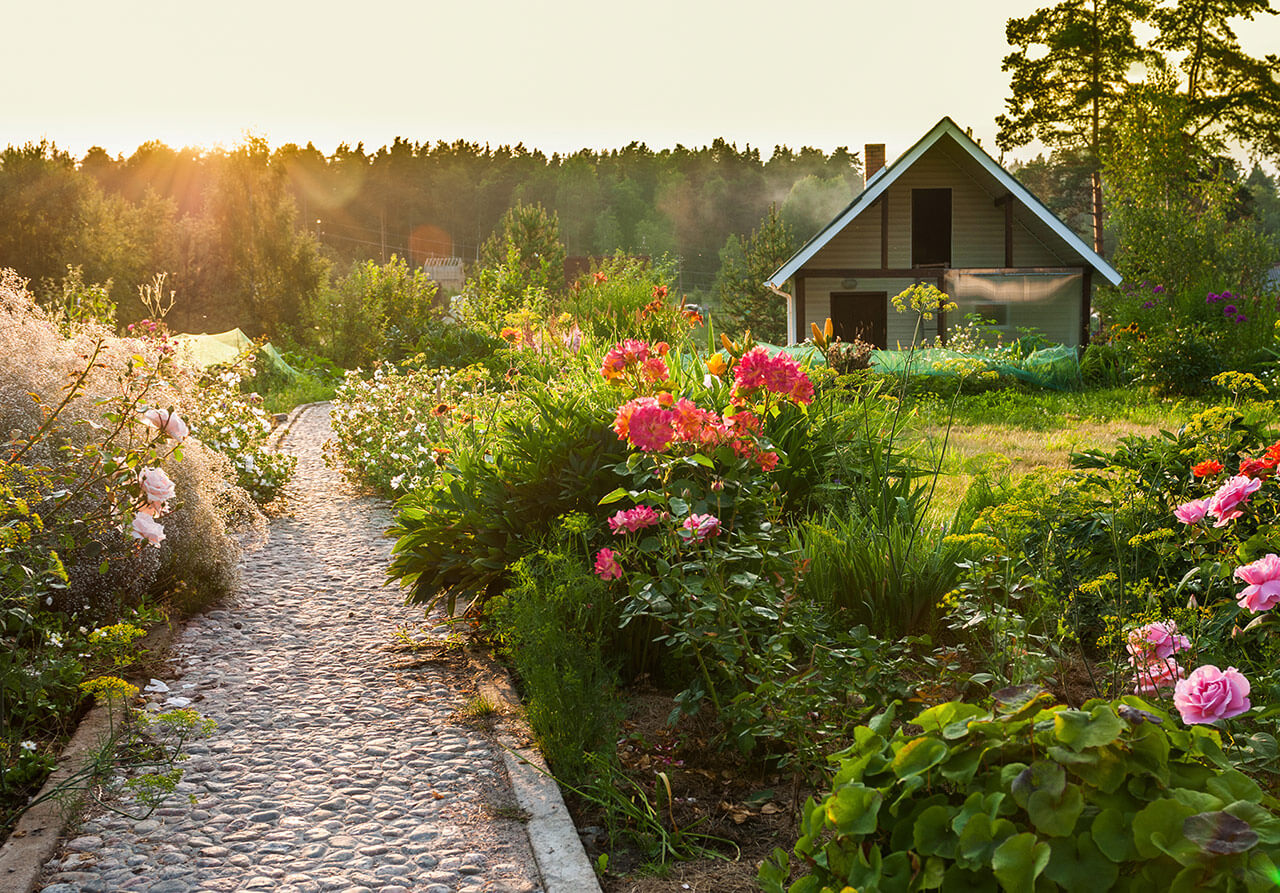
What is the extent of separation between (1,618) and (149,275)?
2764 centimetres

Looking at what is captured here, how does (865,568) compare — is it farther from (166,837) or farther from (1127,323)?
(1127,323)

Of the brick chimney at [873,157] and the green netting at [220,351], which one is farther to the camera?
the brick chimney at [873,157]

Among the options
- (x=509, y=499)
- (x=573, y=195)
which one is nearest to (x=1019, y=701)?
(x=509, y=499)

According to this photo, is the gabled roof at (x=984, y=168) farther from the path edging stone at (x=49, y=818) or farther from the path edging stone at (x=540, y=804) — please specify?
the path edging stone at (x=49, y=818)

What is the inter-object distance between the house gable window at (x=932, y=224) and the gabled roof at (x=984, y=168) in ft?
5.36

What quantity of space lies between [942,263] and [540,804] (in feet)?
60.4

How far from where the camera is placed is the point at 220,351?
656 inches

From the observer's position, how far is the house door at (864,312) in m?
20.2

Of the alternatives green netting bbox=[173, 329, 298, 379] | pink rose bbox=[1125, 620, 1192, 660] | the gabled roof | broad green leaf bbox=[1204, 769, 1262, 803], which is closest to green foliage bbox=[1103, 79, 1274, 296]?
the gabled roof

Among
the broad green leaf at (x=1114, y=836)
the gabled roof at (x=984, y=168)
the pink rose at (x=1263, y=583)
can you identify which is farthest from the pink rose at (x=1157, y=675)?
the gabled roof at (x=984, y=168)

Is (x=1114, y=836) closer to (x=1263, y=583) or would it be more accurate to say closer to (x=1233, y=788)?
(x=1233, y=788)

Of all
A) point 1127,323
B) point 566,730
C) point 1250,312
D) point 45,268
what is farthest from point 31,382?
point 45,268

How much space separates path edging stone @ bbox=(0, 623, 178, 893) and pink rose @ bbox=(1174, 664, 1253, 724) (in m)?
2.84

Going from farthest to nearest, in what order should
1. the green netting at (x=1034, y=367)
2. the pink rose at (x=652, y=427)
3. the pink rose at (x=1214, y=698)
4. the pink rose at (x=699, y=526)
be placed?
1. the green netting at (x=1034, y=367)
2. the pink rose at (x=652, y=427)
3. the pink rose at (x=699, y=526)
4. the pink rose at (x=1214, y=698)
